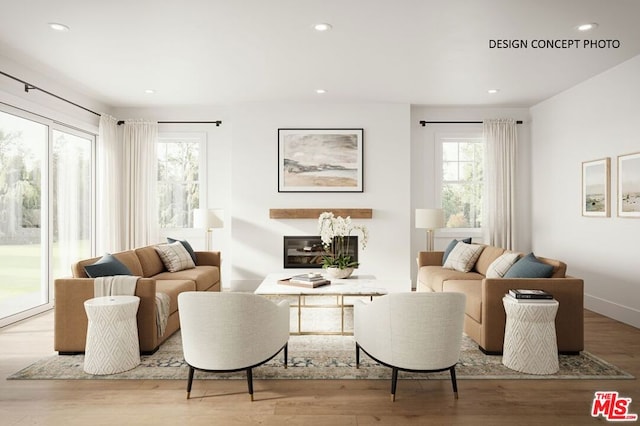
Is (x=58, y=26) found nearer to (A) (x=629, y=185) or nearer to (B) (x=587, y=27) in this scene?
(B) (x=587, y=27)

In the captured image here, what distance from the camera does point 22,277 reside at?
477cm

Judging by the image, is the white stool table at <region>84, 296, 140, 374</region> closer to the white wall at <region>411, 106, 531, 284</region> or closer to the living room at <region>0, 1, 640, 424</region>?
the living room at <region>0, 1, 640, 424</region>

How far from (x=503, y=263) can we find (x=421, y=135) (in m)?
3.11

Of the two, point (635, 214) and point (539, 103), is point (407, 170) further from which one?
point (635, 214)

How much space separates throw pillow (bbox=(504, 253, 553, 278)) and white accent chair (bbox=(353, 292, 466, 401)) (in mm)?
1314

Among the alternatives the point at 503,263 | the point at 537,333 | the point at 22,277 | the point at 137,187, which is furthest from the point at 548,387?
the point at 137,187

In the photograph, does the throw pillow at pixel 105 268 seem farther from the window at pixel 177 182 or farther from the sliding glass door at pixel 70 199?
the window at pixel 177 182

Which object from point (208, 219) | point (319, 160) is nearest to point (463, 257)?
point (319, 160)

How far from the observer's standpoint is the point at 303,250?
21.1 feet

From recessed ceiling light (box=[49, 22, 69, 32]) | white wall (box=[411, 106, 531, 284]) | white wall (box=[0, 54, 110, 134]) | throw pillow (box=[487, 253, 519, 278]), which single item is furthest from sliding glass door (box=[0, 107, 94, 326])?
throw pillow (box=[487, 253, 519, 278])

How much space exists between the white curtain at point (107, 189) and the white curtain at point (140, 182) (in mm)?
181

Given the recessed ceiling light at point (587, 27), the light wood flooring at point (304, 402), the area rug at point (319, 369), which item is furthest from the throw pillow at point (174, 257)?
the recessed ceiling light at point (587, 27)

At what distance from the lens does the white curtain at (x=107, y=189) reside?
625 centimetres

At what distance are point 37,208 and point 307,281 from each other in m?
3.35
